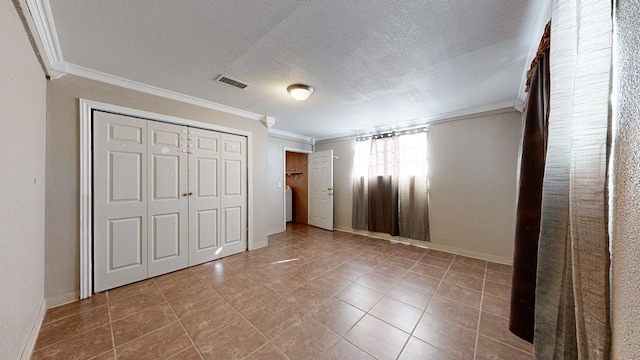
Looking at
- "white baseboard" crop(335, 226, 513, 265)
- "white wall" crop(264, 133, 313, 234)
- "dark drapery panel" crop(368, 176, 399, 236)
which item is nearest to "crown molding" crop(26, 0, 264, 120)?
"white wall" crop(264, 133, 313, 234)

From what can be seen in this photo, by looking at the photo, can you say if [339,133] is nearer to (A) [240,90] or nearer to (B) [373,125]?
(B) [373,125]

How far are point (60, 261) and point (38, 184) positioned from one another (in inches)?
31.4

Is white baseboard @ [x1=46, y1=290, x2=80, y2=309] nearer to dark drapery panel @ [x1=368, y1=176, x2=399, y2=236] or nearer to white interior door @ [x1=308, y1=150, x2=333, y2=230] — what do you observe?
white interior door @ [x1=308, y1=150, x2=333, y2=230]

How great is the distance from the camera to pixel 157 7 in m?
1.35

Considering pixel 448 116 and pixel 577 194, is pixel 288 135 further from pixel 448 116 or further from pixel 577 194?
pixel 577 194

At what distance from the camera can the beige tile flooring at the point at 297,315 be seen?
4.83ft

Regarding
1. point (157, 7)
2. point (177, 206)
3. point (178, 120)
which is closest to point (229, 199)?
point (177, 206)

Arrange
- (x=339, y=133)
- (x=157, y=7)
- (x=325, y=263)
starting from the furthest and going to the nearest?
(x=339, y=133) → (x=325, y=263) → (x=157, y=7)

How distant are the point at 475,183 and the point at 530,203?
212 cm

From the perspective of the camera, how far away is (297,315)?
183 cm

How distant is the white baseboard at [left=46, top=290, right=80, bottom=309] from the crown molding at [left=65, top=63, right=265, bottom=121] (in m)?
2.17

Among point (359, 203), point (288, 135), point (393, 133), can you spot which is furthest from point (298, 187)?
point (393, 133)

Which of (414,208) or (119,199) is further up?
(119,199)

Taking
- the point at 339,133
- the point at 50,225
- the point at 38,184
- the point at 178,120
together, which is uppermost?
the point at 339,133
